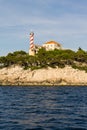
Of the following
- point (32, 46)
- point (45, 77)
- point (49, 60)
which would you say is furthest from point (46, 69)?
point (32, 46)

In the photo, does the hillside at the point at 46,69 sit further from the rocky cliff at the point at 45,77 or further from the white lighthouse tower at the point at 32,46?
the white lighthouse tower at the point at 32,46

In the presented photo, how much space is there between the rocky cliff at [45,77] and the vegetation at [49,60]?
322 cm

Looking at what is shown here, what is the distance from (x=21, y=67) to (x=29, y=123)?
114 meters

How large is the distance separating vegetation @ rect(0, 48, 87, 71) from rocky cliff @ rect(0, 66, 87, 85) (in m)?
3.22

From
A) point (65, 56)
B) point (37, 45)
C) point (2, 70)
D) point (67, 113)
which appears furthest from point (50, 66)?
point (67, 113)

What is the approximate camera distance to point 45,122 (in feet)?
95.1

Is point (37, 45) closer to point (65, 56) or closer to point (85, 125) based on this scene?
point (65, 56)

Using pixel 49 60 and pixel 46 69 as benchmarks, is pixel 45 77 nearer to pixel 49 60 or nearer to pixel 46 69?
A: pixel 46 69

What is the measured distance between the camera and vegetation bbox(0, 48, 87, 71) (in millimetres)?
138625

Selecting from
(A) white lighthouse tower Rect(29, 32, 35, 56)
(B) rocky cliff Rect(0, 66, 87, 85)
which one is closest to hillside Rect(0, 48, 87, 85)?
(B) rocky cliff Rect(0, 66, 87, 85)

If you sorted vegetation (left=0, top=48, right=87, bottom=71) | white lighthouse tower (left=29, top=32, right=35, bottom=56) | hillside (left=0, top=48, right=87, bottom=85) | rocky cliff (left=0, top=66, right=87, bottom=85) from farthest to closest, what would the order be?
white lighthouse tower (left=29, top=32, right=35, bottom=56), vegetation (left=0, top=48, right=87, bottom=71), hillside (left=0, top=48, right=87, bottom=85), rocky cliff (left=0, top=66, right=87, bottom=85)

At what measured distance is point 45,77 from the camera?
440 feet

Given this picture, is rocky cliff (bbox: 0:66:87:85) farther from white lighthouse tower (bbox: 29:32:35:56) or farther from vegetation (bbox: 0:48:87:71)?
white lighthouse tower (bbox: 29:32:35:56)

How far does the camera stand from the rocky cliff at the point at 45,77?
133750mm
